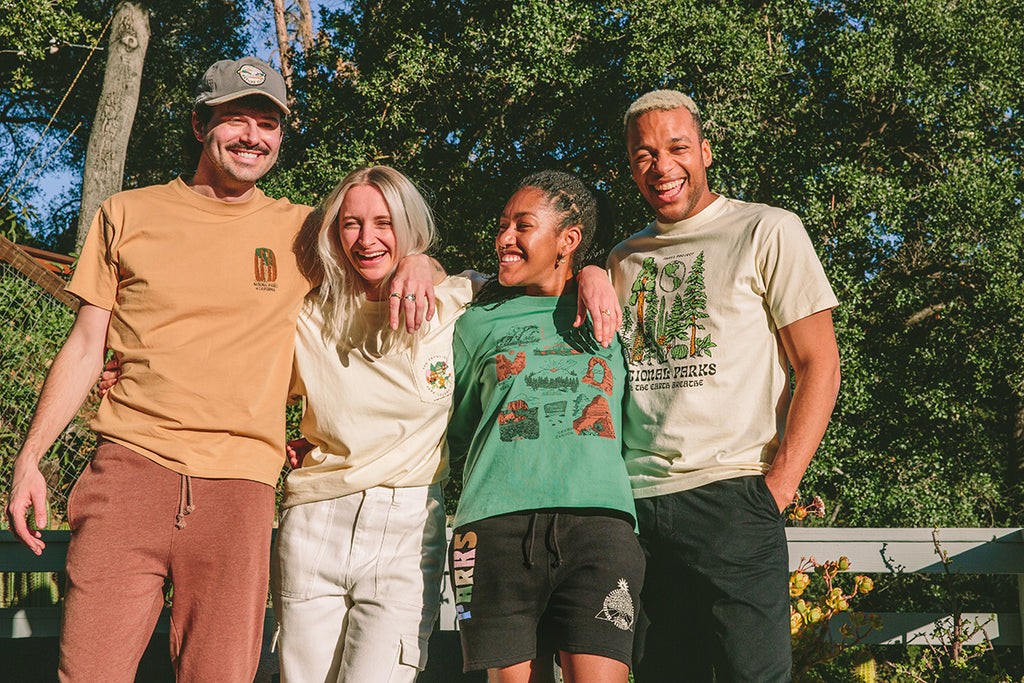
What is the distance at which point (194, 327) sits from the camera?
7.12ft

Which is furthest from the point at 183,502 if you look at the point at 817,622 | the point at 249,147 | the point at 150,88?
the point at 150,88

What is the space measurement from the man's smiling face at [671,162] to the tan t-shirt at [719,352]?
0.36 feet

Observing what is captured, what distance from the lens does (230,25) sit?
14898 millimetres

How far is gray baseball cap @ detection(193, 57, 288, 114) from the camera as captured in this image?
2.32 meters

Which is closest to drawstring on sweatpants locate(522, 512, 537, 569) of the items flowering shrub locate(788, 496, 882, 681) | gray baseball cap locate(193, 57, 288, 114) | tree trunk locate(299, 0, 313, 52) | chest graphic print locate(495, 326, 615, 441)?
chest graphic print locate(495, 326, 615, 441)

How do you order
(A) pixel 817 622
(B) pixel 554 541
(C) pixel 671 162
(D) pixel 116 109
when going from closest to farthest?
1. (B) pixel 554 541
2. (C) pixel 671 162
3. (A) pixel 817 622
4. (D) pixel 116 109

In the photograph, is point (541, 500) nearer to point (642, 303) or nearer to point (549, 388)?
point (549, 388)

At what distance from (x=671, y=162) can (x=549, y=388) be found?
73 cm

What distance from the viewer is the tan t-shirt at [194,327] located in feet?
6.91

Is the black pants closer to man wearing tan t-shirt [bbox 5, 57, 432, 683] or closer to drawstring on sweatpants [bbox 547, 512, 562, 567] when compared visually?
drawstring on sweatpants [bbox 547, 512, 562, 567]

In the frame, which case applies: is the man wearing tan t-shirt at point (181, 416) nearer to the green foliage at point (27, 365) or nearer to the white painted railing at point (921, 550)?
the white painted railing at point (921, 550)

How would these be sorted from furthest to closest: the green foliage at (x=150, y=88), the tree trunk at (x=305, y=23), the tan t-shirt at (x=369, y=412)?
1. the tree trunk at (x=305, y=23)
2. the green foliage at (x=150, y=88)
3. the tan t-shirt at (x=369, y=412)

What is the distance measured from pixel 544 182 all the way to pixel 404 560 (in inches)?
43.6

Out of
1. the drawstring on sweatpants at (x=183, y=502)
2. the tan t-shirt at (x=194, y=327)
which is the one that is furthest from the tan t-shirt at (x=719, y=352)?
the drawstring on sweatpants at (x=183, y=502)
